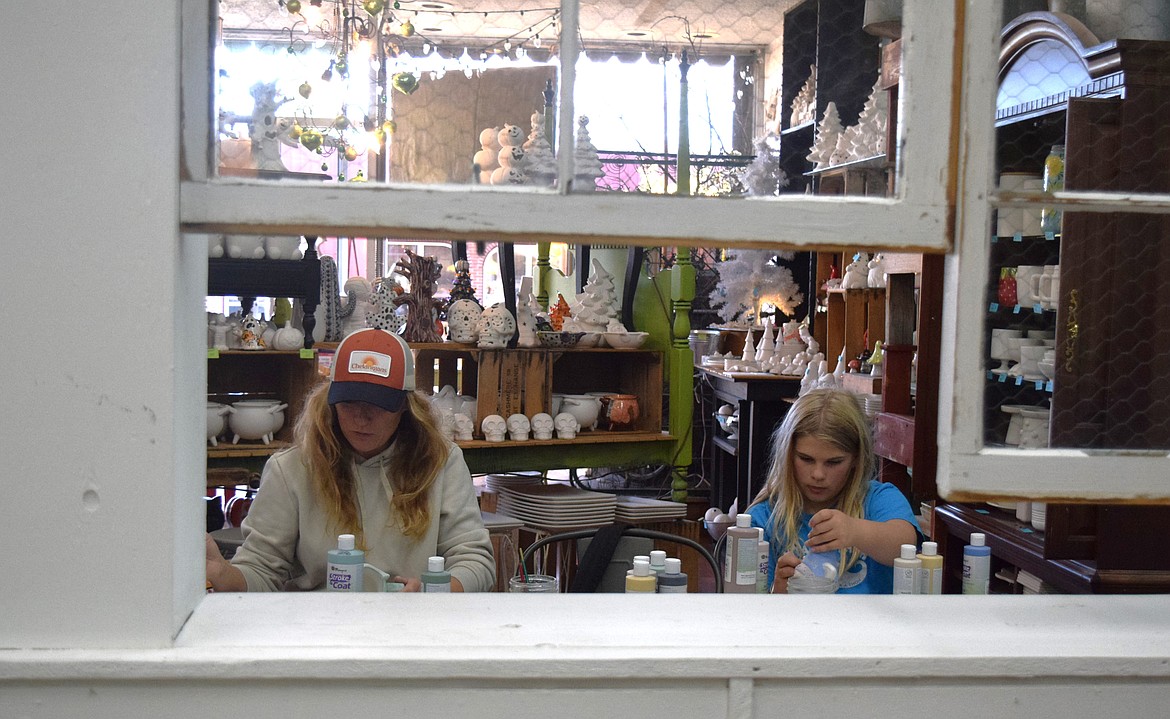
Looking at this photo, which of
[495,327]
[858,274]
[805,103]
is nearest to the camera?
[495,327]

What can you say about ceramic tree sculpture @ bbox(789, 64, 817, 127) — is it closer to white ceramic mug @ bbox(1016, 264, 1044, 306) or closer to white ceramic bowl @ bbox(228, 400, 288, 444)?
white ceramic mug @ bbox(1016, 264, 1044, 306)

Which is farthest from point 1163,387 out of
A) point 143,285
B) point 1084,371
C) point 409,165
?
point 143,285

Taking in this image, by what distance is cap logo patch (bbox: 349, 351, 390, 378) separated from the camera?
2.15m

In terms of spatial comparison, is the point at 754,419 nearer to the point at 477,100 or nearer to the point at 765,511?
the point at 765,511

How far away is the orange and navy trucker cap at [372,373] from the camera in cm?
213

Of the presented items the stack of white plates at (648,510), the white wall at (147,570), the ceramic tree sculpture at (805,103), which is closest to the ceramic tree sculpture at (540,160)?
the white wall at (147,570)

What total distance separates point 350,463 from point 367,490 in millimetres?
74

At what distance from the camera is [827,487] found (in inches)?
87.7

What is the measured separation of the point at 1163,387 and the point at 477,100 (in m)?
2.02

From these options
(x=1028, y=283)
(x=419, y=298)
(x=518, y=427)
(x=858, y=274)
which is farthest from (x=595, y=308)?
(x=1028, y=283)

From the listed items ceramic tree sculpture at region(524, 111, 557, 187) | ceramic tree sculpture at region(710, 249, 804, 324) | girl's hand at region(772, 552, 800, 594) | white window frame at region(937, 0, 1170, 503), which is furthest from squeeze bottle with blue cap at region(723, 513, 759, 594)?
ceramic tree sculpture at region(710, 249, 804, 324)

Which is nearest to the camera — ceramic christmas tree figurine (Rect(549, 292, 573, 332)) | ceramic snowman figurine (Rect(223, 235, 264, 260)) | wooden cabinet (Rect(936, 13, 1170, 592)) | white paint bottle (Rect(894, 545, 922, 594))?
white paint bottle (Rect(894, 545, 922, 594))

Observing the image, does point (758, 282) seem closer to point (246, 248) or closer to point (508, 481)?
point (508, 481)

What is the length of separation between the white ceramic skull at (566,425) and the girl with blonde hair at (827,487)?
176 centimetres
